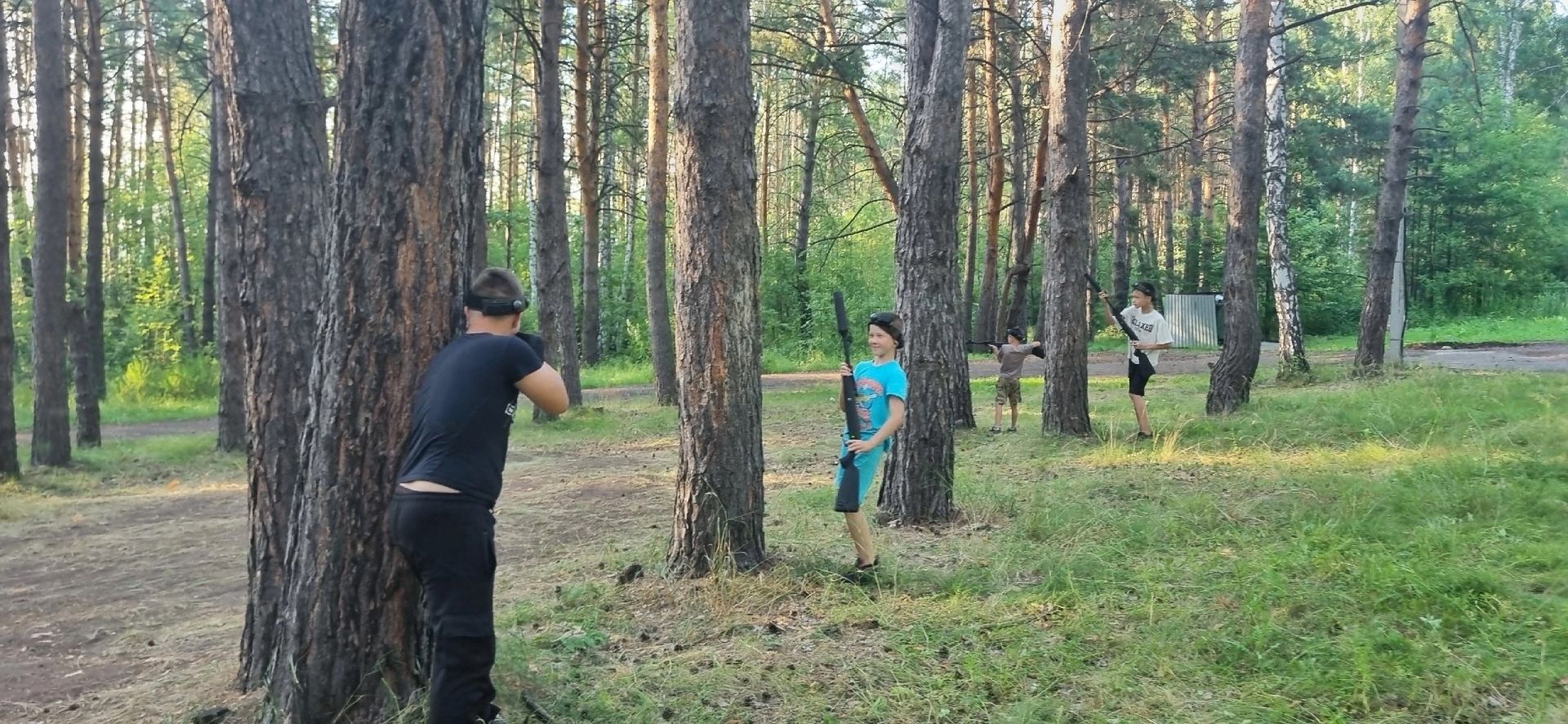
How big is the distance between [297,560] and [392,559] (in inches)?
17.4

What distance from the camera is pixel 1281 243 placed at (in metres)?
17.4

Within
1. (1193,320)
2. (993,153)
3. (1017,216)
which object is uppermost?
(993,153)

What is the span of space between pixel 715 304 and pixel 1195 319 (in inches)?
1210

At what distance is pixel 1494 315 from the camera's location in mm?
34750

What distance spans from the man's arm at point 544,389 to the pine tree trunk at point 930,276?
14.0 ft

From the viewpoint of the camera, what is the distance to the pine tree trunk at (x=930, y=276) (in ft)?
25.8

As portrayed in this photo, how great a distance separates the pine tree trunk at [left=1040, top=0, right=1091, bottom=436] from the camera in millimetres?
11438

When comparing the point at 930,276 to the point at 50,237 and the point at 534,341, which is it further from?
the point at 50,237

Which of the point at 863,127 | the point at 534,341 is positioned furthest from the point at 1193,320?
the point at 534,341

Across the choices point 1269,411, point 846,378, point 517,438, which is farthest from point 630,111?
point 846,378

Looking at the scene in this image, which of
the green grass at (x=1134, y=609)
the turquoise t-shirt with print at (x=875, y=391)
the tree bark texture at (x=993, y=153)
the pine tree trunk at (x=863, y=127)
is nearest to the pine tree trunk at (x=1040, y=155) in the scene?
the tree bark texture at (x=993, y=153)

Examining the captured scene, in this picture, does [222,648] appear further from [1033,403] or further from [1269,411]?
[1033,403]

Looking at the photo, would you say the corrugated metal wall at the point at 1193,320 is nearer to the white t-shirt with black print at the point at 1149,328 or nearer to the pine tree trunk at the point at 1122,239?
the pine tree trunk at the point at 1122,239

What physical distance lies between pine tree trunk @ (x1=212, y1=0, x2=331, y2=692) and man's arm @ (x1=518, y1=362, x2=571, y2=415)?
5.97ft
